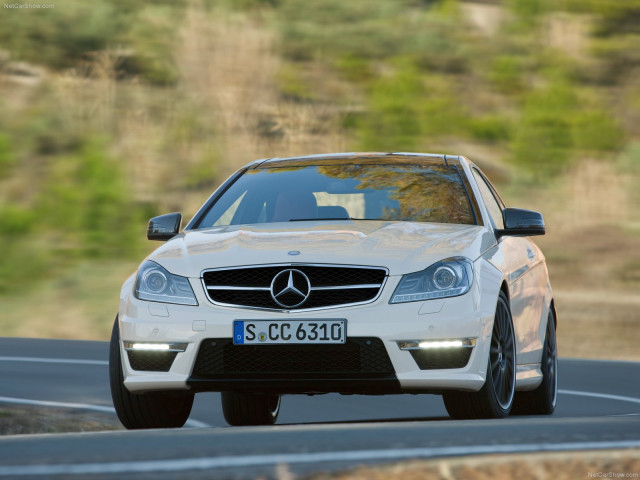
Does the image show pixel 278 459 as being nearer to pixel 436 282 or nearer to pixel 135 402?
pixel 436 282

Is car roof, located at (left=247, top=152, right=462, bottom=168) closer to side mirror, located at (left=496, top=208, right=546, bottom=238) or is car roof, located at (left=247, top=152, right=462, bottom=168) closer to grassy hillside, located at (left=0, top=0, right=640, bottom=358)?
side mirror, located at (left=496, top=208, right=546, bottom=238)

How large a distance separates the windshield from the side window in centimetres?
29

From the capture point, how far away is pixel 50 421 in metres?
9.48

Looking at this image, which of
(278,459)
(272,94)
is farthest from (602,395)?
(272,94)

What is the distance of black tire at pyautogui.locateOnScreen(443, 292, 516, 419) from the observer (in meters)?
6.94

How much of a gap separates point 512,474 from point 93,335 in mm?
17514

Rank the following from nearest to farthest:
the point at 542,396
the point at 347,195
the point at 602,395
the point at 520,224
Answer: the point at 520,224 < the point at 347,195 < the point at 542,396 < the point at 602,395


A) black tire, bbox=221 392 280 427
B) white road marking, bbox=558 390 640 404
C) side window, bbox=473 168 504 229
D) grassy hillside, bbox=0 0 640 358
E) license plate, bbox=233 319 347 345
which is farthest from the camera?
grassy hillside, bbox=0 0 640 358

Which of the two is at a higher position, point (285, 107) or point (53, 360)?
point (53, 360)

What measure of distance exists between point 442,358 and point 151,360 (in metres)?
1.48

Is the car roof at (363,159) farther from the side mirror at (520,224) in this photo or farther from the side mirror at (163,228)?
the side mirror at (163,228)

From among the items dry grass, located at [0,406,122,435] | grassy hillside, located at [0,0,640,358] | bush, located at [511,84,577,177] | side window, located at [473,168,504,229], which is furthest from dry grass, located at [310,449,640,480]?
bush, located at [511,84,577,177]

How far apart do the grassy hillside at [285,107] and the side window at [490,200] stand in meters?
14.9

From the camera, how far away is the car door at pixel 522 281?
7.67 metres
